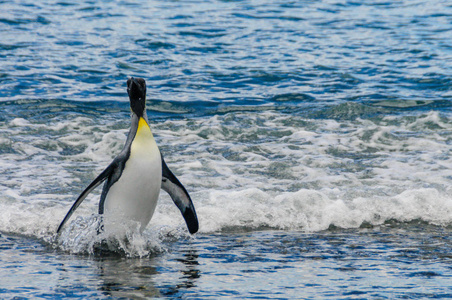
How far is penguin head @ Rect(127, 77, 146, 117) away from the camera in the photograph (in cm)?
469

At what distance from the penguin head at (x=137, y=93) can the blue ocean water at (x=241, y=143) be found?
80 cm

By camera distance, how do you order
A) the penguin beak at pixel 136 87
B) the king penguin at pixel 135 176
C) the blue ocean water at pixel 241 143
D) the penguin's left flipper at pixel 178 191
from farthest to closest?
1. the penguin's left flipper at pixel 178 191
2. the king penguin at pixel 135 176
3. the penguin beak at pixel 136 87
4. the blue ocean water at pixel 241 143

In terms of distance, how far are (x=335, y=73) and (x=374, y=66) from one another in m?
0.92

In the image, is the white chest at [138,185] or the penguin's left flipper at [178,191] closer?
the white chest at [138,185]

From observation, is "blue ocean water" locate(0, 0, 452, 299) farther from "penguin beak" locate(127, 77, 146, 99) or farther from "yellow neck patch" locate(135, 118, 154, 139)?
"penguin beak" locate(127, 77, 146, 99)

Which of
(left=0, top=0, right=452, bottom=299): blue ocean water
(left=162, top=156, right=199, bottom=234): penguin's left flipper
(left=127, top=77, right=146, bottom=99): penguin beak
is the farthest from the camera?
(left=162, top=156, right=199, bottom=234): penguin's left flipper

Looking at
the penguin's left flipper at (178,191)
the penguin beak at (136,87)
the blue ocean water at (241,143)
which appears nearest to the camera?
the blue ocean water at (241,143)

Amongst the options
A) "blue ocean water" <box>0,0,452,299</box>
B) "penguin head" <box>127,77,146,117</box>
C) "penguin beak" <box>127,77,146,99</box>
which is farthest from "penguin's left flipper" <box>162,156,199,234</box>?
"penguin beak" <box>127,77,146,99</box>

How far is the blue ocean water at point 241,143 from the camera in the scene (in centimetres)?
415

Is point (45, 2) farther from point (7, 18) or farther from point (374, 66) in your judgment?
point (374, 66)

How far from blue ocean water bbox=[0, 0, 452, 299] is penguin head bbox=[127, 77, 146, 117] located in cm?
80

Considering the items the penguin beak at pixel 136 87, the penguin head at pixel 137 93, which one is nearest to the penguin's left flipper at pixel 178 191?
the penguin head at pixel 137 93

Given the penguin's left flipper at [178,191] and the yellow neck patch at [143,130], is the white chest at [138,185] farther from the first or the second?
the penguin's left flipper at [178,191]

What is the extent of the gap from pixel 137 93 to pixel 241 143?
3314 mm
